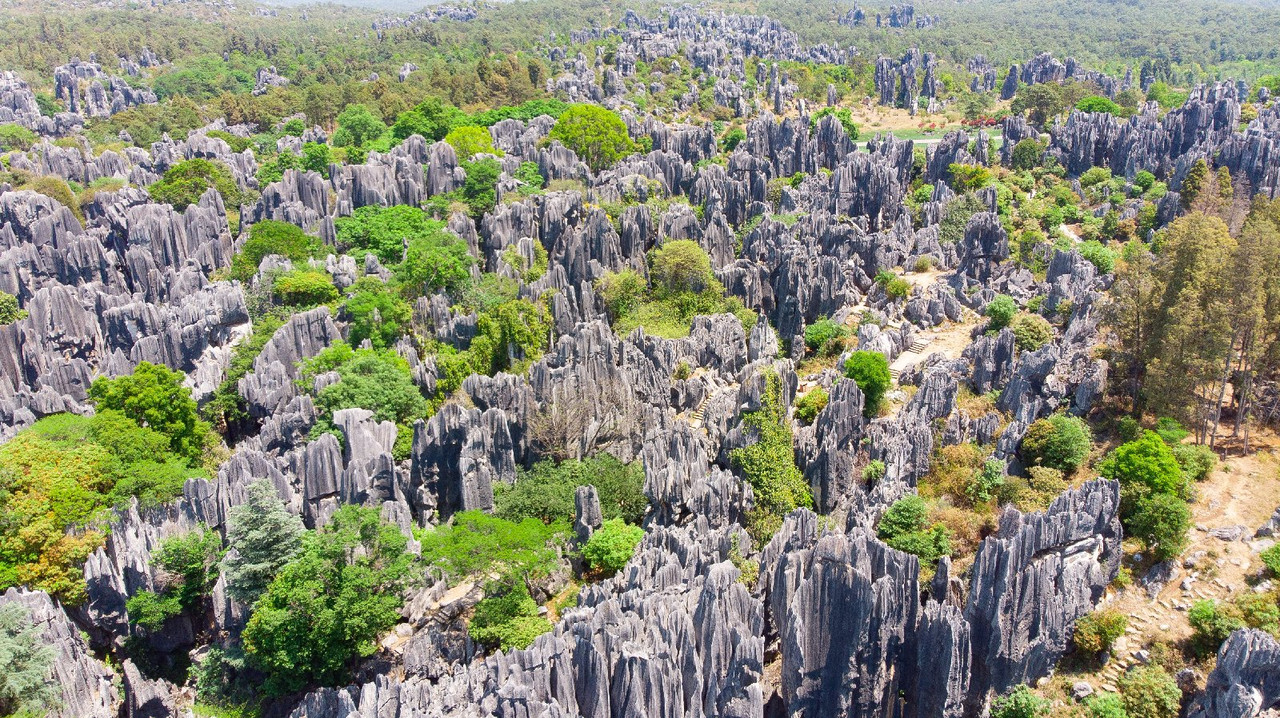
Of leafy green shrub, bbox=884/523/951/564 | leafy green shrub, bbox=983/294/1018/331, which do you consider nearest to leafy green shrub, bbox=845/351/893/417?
leafy green shrub, bbox=983/294/1018/331

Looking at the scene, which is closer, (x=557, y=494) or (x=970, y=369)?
(x=557, y=494)

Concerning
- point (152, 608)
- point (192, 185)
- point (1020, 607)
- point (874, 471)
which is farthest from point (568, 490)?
point (192, 185)

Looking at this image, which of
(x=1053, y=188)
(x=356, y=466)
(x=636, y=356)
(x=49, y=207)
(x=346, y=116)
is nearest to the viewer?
(x=356, y=466)

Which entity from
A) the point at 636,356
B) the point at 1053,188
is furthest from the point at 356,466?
the point at 1053,188

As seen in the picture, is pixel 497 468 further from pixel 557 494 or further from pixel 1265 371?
pixel 1265 371

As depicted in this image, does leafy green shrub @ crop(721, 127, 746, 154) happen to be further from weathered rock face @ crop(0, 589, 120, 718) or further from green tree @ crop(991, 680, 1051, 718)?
weathered rock face @ crop(0, 589, 120, 718)

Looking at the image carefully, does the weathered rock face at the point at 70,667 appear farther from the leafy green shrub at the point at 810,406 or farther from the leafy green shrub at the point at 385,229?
the leafy green shrub at the point at 385,229

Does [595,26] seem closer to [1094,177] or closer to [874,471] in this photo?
[1094,177]
